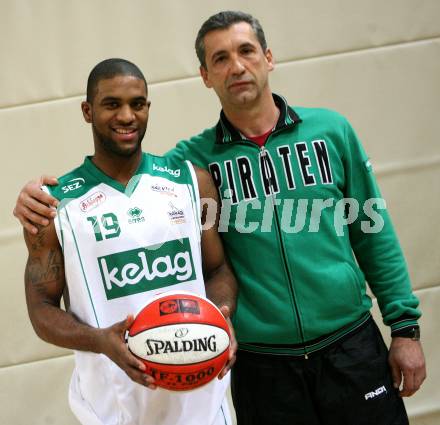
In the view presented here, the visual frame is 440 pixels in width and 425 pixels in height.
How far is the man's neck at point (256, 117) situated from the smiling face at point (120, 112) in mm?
258

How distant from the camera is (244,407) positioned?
1.70 metres

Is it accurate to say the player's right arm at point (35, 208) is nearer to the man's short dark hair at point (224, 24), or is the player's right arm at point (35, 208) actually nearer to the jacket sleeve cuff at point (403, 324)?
the man's short dark hair at point (224, 24)

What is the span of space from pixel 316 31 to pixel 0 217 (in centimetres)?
148

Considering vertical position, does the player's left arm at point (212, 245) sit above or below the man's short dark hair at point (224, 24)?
below

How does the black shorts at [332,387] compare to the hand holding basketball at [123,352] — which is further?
the black shorts at [332,387]

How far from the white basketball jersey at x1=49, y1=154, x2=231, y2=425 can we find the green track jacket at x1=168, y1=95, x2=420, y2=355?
0.15 m

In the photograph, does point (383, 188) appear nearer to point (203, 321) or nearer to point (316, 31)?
point (316, 31)

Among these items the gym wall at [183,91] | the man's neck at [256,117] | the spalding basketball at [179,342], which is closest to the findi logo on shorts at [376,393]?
the spalding basketball at [179,342]

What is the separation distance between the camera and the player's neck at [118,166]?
1.56 m

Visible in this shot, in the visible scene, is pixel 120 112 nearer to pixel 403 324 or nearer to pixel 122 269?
pixel 122 269

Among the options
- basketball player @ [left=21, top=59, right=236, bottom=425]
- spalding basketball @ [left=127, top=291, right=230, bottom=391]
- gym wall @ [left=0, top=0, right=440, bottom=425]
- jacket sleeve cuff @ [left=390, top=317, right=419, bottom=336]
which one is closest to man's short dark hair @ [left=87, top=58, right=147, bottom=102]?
basketball player @ [left=21, top=59, right=236, bottom=425]

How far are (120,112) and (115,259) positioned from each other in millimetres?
346

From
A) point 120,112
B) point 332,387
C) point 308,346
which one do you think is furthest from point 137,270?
point 332,387

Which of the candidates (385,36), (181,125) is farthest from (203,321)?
(385,36)
